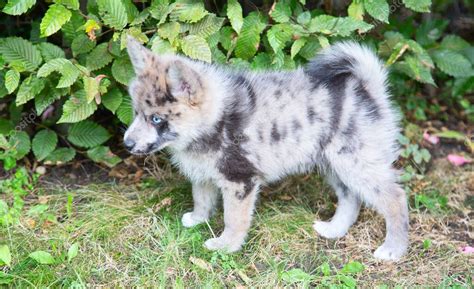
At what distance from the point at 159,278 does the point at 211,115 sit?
3.55 feet

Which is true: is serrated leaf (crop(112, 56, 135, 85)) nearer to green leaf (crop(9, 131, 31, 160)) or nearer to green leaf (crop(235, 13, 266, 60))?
green leaf (crop(235, 13, 266, 60))

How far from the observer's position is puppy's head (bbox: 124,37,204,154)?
3.93 metres

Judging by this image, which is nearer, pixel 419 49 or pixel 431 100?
pixel 419 49

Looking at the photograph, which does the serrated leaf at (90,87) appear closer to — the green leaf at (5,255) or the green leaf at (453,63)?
the green leaf at (5,255)

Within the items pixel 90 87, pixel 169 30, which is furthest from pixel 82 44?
pixel 169 30

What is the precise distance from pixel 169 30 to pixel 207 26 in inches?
10.9

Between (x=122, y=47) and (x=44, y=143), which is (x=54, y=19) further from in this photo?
(x=44, y=143)

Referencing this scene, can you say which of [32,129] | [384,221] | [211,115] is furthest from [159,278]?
[32,129]

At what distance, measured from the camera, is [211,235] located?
458cm

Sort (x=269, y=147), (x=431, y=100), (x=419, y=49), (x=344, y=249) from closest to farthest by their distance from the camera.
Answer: (x=269, y=147) → (x=344, y=249) → (x=419, y=49) → (x=431, y=100)

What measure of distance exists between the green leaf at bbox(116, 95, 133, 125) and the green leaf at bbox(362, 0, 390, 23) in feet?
6.10

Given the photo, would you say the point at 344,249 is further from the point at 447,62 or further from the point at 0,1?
the point at 0,1

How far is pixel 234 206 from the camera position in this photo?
4.25 m

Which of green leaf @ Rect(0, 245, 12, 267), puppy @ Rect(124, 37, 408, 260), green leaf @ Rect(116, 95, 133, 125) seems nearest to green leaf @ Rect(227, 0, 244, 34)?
puppy @ Rect(124, 37, 408, 260)
